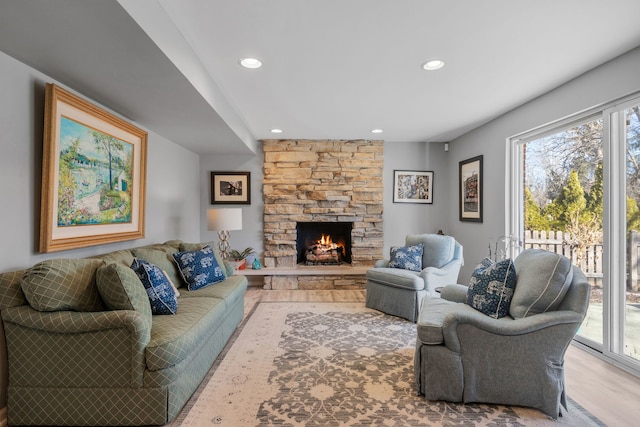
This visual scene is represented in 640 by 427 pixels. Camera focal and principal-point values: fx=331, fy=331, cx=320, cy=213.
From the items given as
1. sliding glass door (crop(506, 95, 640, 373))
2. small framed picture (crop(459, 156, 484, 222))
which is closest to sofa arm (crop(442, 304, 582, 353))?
sliding glass door (crop(506, 95, 640, 373))

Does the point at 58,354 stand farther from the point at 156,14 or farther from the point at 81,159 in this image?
the point at 156,14

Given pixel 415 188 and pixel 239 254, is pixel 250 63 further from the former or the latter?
pixel 415 188

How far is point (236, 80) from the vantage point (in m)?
2.94

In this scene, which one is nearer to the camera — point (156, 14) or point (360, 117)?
point (156, 14)

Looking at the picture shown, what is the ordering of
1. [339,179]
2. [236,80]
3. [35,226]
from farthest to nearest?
1. [339,179]
2. [236,80]
3. [35,226]

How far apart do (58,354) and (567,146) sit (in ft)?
14.2

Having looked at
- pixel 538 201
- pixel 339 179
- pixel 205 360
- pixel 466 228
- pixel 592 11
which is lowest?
pixel 205 360

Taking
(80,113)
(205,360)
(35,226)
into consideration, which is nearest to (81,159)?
(80,113)

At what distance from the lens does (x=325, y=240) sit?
5891 mm

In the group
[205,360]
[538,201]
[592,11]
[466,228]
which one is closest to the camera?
[592,11]

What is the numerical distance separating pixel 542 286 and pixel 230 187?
4514mm

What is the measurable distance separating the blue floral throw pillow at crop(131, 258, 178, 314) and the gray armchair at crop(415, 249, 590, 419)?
1.74 m

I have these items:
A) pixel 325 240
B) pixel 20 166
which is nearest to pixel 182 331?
pixel 20 166

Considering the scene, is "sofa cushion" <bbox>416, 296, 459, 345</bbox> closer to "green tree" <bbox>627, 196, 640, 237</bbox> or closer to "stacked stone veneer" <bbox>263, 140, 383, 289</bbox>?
"green tree" <bbox>627, 196, 640, 237</bbox>
